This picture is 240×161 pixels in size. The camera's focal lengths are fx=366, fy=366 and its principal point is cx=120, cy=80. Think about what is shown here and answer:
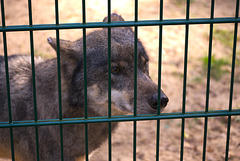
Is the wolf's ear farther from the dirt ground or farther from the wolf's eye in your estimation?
the dirt ground

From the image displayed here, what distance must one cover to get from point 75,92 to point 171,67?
143 inches

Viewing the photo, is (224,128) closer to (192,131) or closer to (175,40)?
(192,131)

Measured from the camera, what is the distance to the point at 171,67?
279 inches

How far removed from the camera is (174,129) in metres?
5.49

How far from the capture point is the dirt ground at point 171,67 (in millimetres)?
5113

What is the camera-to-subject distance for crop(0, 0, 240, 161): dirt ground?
511 centimetres

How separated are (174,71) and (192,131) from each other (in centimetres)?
177

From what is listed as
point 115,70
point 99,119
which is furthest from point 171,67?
point 99,119

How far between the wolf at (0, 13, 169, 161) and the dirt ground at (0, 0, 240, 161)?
1.95ft

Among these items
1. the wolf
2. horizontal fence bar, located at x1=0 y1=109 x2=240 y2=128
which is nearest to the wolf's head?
the wolf

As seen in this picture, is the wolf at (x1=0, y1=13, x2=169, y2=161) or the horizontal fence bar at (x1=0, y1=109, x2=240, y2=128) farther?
the wolf at (x1=0, y1=13, x2=169, y2=161)

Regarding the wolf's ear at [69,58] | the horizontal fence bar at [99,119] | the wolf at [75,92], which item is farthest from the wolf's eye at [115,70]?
the horizontal fence bar at [99,119]

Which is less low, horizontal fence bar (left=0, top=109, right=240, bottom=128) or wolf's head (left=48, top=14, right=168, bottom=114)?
wolf's head (left=48, top=14, right=168, bottom=114)

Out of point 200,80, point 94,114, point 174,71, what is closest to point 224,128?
point 200,80
